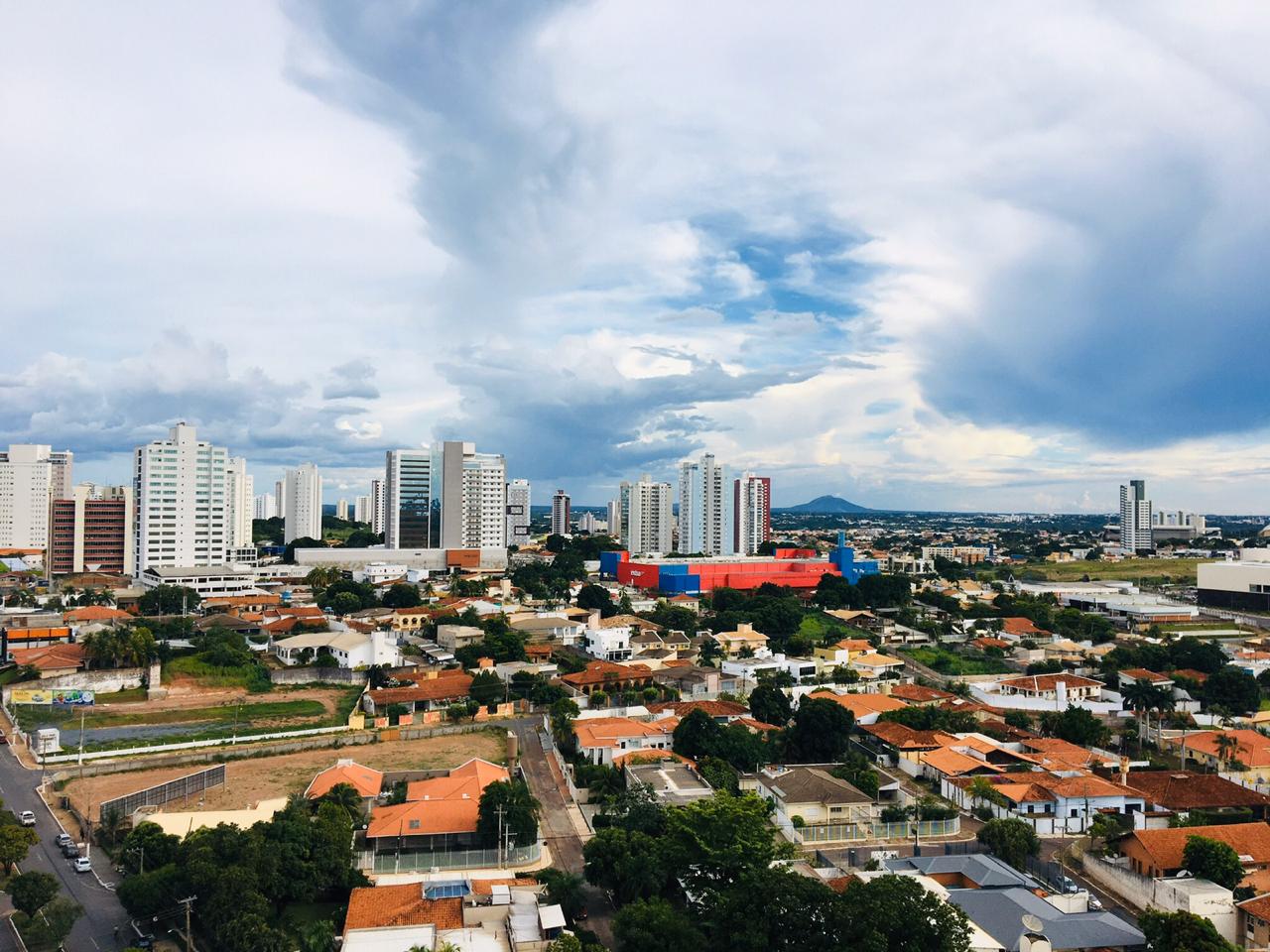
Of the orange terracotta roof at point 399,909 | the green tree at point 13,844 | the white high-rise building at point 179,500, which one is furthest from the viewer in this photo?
the white high-rise building at point 179,500

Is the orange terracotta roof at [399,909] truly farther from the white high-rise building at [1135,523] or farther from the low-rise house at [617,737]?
the white high-rise building at [1135,523]

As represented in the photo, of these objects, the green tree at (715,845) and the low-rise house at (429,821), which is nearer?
the green tree at (715,845)

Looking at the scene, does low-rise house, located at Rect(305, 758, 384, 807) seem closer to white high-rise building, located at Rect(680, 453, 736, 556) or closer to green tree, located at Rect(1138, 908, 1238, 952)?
green tree, located at Rect(1138, 908, 1238, 952)

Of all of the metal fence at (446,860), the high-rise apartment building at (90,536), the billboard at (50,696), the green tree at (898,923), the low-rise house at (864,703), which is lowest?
the metal fence at (446,860)

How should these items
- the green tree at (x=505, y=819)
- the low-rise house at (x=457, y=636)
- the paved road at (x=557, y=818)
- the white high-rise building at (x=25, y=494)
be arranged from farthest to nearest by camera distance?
the white high-rise building at (x=25, y=494) → the low-rise house at (x=457, y=636) → the green tree at (x=505, y=819) → the paved road at (x=557, y=818)

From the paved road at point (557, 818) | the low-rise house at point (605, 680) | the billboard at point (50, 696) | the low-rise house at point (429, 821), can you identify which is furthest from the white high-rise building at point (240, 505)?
the low-rise house at point (429, 821)

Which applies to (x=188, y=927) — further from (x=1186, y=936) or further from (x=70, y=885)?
(x=1186, y=936)

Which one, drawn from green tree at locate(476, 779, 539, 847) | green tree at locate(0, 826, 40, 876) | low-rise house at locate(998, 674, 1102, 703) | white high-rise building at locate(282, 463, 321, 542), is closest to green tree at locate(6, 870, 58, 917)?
green tree at locate(0, 826, 40, 876)
